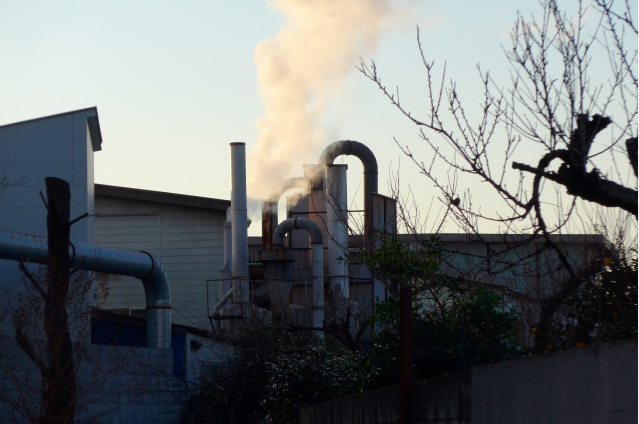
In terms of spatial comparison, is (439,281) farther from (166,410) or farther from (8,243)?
(166,410)

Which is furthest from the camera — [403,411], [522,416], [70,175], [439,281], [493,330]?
[70,175]

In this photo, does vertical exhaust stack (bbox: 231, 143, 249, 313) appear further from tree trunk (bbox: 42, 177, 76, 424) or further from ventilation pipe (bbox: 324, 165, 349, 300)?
tree trunk (bbox: 42, 177, 76, 424)

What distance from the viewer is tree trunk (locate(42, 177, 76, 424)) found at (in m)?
10.9

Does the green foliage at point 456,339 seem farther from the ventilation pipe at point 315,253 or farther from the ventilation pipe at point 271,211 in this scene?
the ventilation pipe at point 271,211

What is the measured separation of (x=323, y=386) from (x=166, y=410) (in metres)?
7.60

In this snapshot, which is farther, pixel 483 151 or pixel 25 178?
pixel 25 178

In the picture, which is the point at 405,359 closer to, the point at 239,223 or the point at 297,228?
the point at 239,223

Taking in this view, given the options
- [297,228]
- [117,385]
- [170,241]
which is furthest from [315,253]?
[117,385]

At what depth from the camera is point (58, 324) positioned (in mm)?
11359

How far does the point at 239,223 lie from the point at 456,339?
1563 centimetres

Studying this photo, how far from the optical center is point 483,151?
20.0 feet

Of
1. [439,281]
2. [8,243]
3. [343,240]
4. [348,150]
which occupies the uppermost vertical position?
[348,150]

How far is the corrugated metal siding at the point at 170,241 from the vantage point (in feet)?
85.6

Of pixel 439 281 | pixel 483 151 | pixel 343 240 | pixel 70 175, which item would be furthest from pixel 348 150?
pixel 483 151
